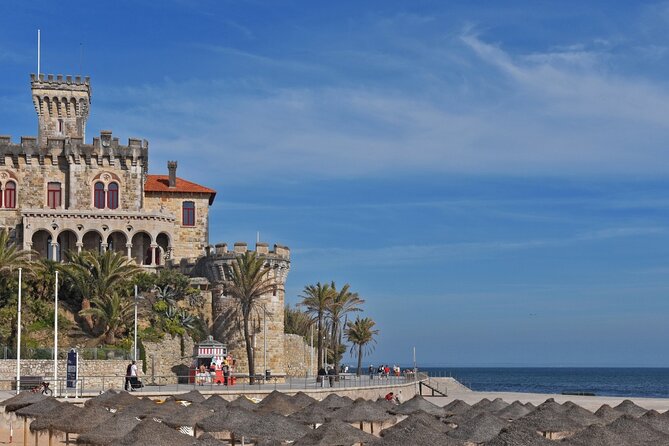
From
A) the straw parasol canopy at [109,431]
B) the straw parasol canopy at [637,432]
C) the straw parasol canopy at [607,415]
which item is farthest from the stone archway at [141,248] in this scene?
the straw parasol canopy at [637,432]

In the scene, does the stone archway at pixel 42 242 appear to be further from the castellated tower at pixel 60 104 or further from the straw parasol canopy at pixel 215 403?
the straw parasol canopy at pixel 215 403

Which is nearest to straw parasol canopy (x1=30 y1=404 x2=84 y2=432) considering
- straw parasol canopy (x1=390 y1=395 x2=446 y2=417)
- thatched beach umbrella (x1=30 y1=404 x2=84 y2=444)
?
thatched beach umbrella (x1=30 y1=404 x2=84 y2=444)

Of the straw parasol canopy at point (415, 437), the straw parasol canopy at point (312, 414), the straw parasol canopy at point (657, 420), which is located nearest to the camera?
the straw parasol canopy at point (415, 437)

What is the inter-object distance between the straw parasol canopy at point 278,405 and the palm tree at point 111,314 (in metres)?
19.8

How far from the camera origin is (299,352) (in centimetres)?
6066

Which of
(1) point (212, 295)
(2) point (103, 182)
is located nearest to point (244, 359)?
(1) point (212, 295)

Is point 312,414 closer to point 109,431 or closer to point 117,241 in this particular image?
point 109,431

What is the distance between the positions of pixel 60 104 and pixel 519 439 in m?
59.6

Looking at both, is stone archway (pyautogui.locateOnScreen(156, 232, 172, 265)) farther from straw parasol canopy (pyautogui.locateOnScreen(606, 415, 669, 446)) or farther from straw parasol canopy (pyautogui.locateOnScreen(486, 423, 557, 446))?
straw parasol canopy (pyautogui.locateOnScreen(486, 423, 557, 446))

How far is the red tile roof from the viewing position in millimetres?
67625

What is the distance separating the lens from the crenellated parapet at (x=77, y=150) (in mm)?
65125

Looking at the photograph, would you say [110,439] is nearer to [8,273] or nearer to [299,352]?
[8,273]

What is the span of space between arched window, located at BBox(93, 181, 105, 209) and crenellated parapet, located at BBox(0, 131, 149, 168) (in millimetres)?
1412

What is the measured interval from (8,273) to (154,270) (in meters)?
11.5
